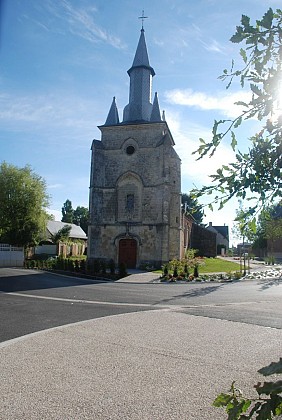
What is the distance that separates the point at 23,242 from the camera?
3728 cm

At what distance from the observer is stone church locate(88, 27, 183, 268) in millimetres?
30625

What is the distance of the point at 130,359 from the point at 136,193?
88.2 feet

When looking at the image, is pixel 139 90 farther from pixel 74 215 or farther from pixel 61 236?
pixel 74 215

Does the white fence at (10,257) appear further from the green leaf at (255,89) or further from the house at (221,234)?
the house at (221,234)

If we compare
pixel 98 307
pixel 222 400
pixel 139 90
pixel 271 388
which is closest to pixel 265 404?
pixel 271 388

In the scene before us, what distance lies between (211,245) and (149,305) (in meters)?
42.4

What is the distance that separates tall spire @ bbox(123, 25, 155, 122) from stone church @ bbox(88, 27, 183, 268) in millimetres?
129

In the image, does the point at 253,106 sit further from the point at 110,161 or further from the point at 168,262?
the point at 110,161

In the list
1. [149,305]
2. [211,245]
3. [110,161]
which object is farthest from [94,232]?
[211,245]

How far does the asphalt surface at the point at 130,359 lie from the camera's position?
3760 millimetres

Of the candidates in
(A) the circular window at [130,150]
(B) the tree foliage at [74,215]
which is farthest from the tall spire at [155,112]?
(B) the tree foliage at [74,215]

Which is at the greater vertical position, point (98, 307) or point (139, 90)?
point (139, 90)

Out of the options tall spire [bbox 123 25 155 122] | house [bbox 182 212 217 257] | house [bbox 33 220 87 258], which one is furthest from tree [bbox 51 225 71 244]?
tall spire [bbox 123 25 155 122]

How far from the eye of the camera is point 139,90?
34.4 meters
